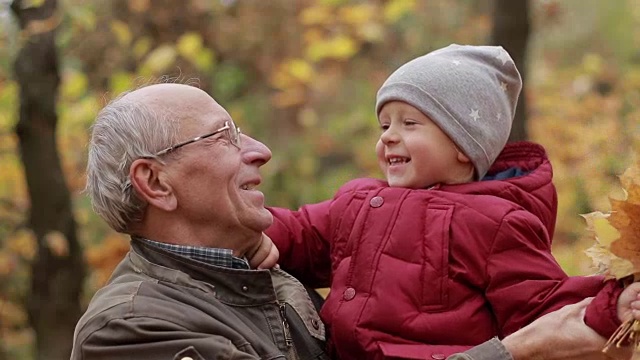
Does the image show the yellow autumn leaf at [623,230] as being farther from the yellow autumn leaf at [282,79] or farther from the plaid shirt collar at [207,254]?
the yellow autumn leaf at [282,79]

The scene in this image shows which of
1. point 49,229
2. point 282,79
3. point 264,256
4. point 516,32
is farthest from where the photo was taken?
point 282,79

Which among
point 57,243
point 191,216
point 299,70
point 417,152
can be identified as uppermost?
point 417,152

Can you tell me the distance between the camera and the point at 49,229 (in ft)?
19.4

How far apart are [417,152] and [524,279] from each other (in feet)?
1.52

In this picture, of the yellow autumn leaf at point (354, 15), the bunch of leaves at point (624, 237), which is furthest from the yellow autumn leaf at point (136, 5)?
the bunch of leaves at point (624, 237)

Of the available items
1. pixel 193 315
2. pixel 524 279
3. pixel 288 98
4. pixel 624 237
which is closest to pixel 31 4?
pixel 193 315

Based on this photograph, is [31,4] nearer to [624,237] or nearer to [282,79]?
[624,237]

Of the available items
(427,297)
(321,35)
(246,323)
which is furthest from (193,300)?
(321,35)

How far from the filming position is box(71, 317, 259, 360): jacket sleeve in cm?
253

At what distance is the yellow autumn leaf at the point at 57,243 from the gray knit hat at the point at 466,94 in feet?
10.6

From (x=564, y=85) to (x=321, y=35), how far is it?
12.3 ft

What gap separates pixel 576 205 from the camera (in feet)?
32.3

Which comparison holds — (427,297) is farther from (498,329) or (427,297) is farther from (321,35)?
(321,35)

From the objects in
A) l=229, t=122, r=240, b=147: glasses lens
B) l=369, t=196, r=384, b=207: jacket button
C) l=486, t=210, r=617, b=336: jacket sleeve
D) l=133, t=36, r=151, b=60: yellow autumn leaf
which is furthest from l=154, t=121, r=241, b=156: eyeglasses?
l=133, t=36, r=151, b=60: yellow autumn leaf
